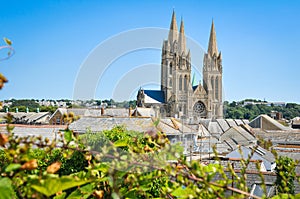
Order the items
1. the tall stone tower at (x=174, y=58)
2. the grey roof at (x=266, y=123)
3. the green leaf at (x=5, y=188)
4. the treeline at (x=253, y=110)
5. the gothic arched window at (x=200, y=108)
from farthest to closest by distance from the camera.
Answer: the treeline at (x=253, y=110) → the gothic arched window at (x=200, y=108) → the grey roof at (x=266, y=123) → the tall stone tower at (x=174, y=58) → the green leaf at (x=5, y=188)

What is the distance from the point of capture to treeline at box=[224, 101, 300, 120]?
81.5 meters

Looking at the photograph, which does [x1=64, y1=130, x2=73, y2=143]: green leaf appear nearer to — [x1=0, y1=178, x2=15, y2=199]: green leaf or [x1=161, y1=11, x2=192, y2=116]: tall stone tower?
[x1=0, y1=178, x2=15, y2=199]: green leaf

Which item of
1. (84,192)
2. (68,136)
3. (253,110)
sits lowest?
(84,192)

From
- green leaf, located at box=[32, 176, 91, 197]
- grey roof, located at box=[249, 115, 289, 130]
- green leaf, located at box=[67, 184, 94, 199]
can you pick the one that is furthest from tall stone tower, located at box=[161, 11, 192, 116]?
grey roof, located at box=[249, 115, 289, 130]

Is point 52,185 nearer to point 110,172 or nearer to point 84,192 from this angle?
point 110,172

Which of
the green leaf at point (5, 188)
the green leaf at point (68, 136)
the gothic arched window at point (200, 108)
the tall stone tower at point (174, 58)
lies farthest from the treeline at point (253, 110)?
the green leaf at point (5, 188)

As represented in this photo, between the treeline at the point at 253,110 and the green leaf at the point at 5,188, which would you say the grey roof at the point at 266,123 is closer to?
the treeline at the point at 253,110

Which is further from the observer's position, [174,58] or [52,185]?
[174,58]

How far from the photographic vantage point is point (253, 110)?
305 feet

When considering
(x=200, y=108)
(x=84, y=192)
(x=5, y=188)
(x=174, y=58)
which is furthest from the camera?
(x=200, y=108)

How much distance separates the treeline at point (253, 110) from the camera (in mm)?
81481

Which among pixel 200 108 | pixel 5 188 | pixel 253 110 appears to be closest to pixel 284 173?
pixel 5 188

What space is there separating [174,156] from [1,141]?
0.71 meters

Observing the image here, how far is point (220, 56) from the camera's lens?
6512 cm
